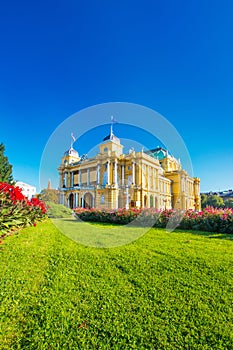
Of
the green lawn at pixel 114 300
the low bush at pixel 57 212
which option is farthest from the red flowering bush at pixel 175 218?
the green lawn at pixel 114 300

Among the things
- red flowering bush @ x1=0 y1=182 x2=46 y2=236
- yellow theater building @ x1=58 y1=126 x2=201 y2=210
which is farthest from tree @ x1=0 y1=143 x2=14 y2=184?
red flowering bush @ x1=0 y1=182 x2=46 y2=236

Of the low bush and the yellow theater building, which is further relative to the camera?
the low bush

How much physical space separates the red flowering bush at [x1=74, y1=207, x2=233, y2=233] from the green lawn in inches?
143

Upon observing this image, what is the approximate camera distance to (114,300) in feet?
7.53

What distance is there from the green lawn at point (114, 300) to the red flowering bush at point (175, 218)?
3.64m

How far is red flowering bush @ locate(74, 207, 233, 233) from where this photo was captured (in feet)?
22.9

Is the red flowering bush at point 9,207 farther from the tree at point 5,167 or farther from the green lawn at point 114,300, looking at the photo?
the tree at point 5,167

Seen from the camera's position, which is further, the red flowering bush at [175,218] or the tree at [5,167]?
the tree at [5,167]

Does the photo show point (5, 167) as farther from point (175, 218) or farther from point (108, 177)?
point (175, 218)

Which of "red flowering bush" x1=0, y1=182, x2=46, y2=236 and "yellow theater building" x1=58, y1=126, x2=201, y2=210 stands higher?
"yellow theater building" x1=58, y1=126, x2=201, y2=210

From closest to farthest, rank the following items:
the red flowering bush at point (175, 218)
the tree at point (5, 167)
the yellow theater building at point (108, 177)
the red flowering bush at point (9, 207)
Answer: the red flowering bush at point (9, 207)
the red flowering bush at point (175, 218)
the yellow theater building at point (108, 177)
the tree at point (5, 167)

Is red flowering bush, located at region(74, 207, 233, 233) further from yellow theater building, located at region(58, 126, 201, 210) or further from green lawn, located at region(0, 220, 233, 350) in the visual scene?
green lawn, located at region(0, 220, 233, 350)

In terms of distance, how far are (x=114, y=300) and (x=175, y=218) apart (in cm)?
641

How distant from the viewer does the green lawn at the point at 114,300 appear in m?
1.75
